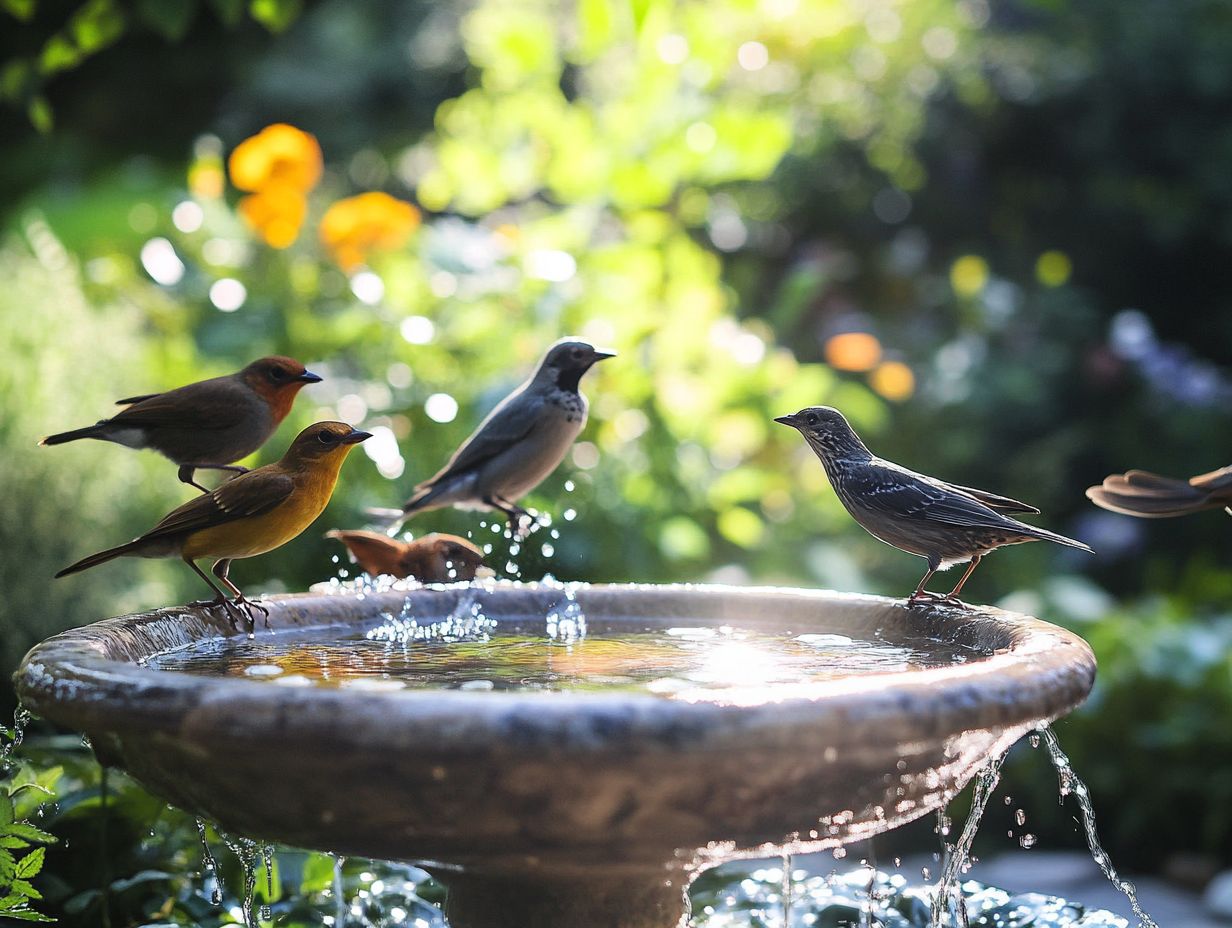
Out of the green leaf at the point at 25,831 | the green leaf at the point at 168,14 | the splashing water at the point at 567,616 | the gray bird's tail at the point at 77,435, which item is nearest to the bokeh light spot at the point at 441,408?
the green leaf at the point at 168,14

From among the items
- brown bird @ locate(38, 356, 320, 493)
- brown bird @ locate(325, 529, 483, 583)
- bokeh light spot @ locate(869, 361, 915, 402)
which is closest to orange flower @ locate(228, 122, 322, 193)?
bokeh light spot @ locate(869, 361, 915, 402)

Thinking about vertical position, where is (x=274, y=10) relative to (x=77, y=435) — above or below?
above

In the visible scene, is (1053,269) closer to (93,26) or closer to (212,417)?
(93,26)

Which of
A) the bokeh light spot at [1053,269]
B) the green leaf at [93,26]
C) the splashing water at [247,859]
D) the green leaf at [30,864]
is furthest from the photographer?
the bokeh light spot at [1053,269]

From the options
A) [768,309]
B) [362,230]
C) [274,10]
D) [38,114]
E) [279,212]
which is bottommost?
[768,309]

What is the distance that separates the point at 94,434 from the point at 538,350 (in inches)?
121

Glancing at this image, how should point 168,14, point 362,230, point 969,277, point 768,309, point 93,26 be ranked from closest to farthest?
point 168,14 → point 93,26 → point 362,230 → point 969,277 → point 768,309

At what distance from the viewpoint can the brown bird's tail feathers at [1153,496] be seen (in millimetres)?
2434

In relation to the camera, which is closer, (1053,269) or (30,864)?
(30,864)

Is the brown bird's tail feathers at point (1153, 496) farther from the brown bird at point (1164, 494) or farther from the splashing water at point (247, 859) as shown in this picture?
the splashing water at point (247, 859)

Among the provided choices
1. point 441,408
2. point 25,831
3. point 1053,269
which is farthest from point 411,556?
point 1053,269

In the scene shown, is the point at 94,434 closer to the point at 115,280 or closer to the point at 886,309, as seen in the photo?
the point at 115,280

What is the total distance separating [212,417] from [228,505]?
430 mm

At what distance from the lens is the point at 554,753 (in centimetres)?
138
